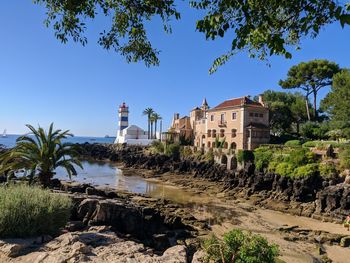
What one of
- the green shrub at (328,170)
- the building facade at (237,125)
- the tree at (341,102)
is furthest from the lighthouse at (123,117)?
the green shrub at (328,170)

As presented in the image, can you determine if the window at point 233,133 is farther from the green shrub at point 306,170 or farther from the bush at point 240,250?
the bush at point 240,250

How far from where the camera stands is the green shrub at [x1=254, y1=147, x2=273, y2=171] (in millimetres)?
36844

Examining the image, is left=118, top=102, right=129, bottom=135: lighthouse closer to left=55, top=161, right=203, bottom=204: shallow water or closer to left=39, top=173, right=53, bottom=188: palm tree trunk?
left=55, top=161, right=203, bottom=204: shallow water

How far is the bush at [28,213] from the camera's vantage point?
7.67 m

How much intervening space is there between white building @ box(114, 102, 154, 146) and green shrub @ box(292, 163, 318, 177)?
2182 inches

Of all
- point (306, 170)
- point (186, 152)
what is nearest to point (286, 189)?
point (306, 170)

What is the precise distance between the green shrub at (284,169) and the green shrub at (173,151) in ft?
78.7

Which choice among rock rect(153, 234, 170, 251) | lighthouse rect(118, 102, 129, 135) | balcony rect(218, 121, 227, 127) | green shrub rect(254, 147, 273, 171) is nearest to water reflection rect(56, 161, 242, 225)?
rock rect(153, 234, 170, 251)

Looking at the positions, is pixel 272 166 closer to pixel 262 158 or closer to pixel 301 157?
pixel 262 158

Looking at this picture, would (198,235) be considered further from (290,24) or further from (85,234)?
(290,24)

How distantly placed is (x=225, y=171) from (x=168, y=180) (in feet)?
24.3

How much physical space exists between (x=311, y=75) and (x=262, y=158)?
24.3 m

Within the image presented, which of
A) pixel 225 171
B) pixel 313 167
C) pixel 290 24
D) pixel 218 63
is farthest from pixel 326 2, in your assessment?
pixel 225 171

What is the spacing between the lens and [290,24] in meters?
5.21
